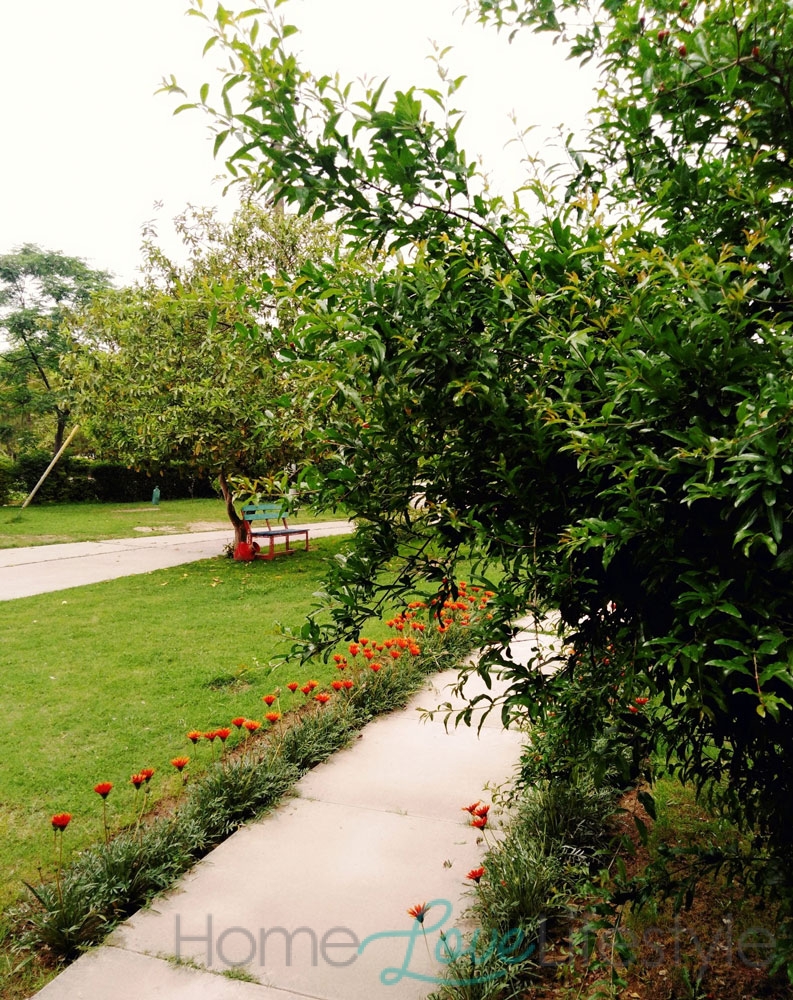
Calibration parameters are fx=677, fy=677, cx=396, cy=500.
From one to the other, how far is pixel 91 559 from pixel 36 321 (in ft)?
58.2

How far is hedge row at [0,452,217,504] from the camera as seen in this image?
23.6 m

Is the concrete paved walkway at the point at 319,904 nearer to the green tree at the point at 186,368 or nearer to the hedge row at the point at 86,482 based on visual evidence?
the green tree at the point at 186,368

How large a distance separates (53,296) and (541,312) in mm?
31423

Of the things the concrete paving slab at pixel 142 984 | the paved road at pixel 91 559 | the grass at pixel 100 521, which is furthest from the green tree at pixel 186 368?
the concrete paving slab at pixel 142 984

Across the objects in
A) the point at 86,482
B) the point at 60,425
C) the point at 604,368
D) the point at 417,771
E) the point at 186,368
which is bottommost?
the point at 417,771

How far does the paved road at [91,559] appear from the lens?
10211mm

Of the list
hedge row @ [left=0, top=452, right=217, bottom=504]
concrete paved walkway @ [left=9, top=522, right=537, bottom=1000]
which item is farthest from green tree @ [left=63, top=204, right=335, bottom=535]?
hedge row @ [left=0, top=452, right=217, bottom=504]

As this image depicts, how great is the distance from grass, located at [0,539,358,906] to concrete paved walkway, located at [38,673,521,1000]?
839 millimetres

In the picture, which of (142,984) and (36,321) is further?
(36,321)

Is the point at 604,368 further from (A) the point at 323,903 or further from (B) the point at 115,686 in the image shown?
(B) the point at 115,686

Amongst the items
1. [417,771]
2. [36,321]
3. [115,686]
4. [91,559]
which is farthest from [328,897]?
[36,321]

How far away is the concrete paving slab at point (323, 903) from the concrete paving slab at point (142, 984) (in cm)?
6

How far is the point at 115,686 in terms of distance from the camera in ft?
18.7

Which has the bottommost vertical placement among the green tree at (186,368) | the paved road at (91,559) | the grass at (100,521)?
the paved road at (91,559)
